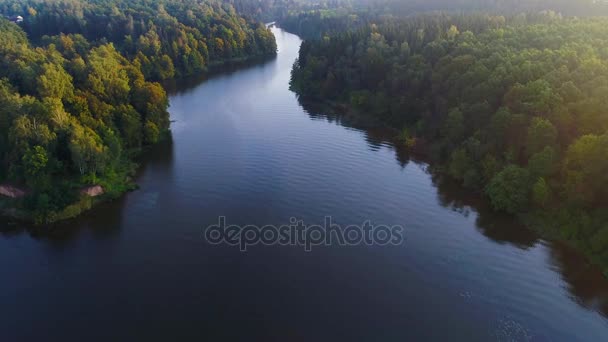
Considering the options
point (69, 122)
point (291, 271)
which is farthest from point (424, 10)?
point (291, 271)

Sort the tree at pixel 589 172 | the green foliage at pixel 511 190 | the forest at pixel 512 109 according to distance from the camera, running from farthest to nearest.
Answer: the green foliage at pixel 511 190 → the forest at pixel 512 109 → the tree at pixel 589 172

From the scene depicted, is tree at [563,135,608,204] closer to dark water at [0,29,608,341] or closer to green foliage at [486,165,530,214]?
green foliage at [486,165,530,214]

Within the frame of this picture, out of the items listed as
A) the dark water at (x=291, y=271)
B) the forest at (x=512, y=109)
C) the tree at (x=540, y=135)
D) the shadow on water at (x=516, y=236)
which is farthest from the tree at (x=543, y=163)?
the dark water at (x=291, y=271)

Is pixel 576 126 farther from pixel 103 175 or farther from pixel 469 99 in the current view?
pixel 103 175

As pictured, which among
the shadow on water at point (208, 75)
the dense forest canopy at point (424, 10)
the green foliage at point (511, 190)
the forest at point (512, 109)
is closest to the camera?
the forest at point (512, 109)

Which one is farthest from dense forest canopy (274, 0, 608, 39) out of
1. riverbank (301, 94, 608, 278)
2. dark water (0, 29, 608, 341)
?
dark water (0, 29, 608, 341)

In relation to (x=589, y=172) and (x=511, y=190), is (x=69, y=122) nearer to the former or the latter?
(x=511, y=190)

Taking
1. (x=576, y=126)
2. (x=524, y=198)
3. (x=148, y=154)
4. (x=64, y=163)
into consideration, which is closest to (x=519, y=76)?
(x=576, y=126)

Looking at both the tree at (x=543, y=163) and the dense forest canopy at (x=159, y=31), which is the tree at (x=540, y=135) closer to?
the tree at (x=543, y=163)
